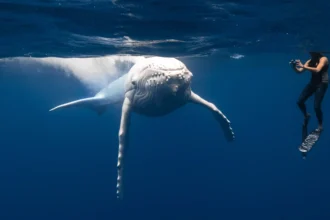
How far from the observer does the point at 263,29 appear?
678 inches

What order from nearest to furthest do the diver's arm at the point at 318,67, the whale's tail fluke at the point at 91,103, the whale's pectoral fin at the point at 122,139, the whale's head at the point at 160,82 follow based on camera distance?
the diver's arm at the point at 318,67, the whale's head at the point at 160,82, the whale's pectoral fin at the point at 122,139, the whale's tail fluke at the point at 91,103

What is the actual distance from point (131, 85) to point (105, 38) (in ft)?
22.5

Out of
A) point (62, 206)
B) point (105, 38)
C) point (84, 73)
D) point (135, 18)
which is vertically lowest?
point (62, 206)

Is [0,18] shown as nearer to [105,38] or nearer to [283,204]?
[105,38]

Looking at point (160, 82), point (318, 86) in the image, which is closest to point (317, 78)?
point (318, 86)

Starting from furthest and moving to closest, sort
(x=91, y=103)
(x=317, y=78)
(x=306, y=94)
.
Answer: (x=91, y=103) → (x=306, y=94) → (x=317, y=78)

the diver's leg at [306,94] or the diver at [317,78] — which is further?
the diver's leg at [306,94]

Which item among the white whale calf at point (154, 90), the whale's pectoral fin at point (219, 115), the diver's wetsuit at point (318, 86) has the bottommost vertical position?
the whale's pectoral fin at point (219, 115)

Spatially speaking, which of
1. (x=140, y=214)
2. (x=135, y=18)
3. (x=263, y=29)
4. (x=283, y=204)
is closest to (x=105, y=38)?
(x=135, y=18)

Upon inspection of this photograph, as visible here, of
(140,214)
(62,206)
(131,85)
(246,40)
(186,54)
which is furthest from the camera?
(62,206)

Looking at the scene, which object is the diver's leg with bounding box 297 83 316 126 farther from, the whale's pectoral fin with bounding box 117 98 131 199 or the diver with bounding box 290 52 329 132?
the whale's pectoral fin with bounding box 117 98 131 199

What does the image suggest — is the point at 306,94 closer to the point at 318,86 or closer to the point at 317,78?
the point at 318,86

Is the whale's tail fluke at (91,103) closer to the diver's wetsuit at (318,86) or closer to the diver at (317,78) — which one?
the diver at (317,78)

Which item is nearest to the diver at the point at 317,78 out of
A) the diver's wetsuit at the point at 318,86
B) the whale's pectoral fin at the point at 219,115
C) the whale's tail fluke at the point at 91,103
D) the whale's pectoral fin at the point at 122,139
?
the diver's wetsuit at the point at 318,86
